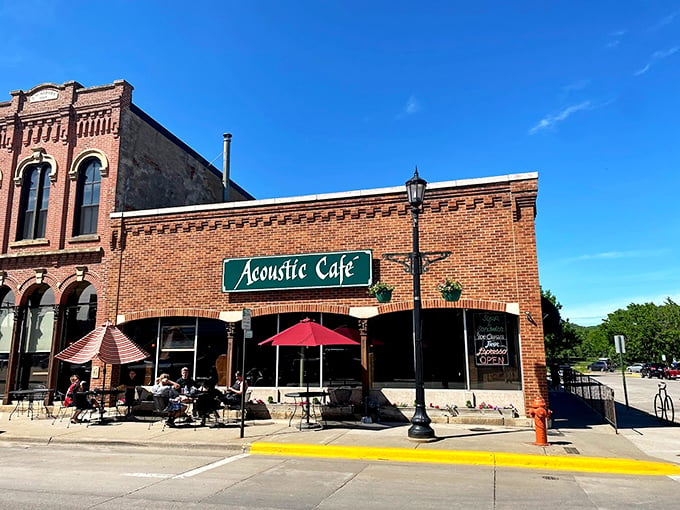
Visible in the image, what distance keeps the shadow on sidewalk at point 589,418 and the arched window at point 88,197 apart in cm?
1629

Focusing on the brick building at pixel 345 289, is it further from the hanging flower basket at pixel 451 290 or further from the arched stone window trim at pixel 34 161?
the arched stone window trim at pixel 34 161

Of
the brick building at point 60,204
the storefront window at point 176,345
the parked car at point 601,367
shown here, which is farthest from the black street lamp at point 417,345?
the parked car at point 601,367

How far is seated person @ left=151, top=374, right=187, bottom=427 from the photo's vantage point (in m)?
13.7

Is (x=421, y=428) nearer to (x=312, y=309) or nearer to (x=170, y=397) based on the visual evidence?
(x=312, y=309)

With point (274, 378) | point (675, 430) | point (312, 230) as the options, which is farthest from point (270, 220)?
point (675, 430)

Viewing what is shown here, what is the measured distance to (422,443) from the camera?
10812mm

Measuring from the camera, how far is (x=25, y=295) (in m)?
18.6

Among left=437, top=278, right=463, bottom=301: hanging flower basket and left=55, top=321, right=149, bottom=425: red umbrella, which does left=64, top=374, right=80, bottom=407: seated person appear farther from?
left=437, top=278, right=463, bottom=301: hanging flower basket

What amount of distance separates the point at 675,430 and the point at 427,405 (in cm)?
619

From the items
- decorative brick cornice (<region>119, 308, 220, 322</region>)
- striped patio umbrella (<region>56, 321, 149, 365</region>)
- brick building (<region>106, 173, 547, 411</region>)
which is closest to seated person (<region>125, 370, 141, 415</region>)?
brick building (<region>106, 173, 547, 411</region>)

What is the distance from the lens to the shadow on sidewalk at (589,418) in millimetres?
13922

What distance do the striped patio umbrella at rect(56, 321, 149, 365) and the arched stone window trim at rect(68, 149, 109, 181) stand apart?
243 inches

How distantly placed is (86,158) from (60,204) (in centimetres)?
188

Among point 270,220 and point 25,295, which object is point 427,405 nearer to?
point 270,220
